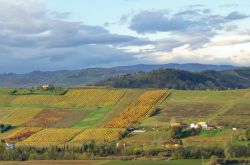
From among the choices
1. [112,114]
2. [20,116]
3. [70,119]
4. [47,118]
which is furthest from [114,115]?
[20,116]

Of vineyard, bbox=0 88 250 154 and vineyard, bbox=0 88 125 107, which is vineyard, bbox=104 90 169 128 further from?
vineyard, bbox=0 88 125 107

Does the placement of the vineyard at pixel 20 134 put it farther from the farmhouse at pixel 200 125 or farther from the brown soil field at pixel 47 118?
the farmhouse at pixel 200 125

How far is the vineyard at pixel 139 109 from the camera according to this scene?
5591 inches

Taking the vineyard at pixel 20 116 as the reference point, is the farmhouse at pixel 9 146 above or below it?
below

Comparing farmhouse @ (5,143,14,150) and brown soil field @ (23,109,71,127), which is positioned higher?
brown soil field @ (23,109,71,127)

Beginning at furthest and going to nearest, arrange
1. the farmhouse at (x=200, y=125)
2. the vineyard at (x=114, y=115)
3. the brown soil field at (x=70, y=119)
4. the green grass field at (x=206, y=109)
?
the brown soil field at (x=70, y=119) < the green grass field at (x=206, y=109) < the farmhouse at (x=200, y=125) < the vineyard at (x=114, y=115)

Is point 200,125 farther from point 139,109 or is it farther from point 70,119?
point 70,119

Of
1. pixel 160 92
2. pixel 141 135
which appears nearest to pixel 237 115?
pixel 141 135

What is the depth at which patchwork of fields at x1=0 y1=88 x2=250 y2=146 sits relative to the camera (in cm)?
13044

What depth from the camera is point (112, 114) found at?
6029 inches

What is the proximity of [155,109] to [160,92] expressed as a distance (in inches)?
855

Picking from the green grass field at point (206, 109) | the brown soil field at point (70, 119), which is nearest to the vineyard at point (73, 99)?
Result: the brown soil field at point (70, 119)

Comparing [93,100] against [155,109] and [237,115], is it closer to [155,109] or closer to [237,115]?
[155,109]

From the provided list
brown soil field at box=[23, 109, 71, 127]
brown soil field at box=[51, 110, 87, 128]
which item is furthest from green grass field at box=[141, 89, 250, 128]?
brown soil field at box=[23, 109, 71, 127]
